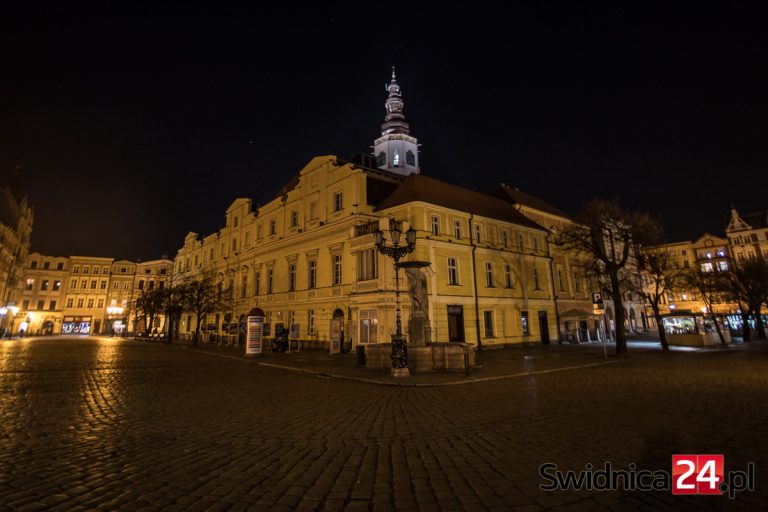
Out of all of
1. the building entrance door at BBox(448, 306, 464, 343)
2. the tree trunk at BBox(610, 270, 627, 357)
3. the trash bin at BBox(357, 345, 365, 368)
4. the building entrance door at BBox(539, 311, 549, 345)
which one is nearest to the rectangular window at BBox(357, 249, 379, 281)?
the building entrance door at BBox(448, 306, 464, 343)

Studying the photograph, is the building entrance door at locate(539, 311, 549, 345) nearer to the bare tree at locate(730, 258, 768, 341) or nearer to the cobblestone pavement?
the bare tree at locate(730, 258, 768, 341)

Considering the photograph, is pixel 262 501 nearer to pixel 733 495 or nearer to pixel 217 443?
pixel 217 443

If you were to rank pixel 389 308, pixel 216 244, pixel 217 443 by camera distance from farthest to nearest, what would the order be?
pixel 216 244 < pixel 389 308 < pixel 217 443

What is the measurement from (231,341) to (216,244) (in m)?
15.8

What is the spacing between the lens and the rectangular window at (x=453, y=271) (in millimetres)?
28688

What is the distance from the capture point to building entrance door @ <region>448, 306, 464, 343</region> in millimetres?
27828

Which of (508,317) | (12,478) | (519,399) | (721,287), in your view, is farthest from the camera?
(721,287)

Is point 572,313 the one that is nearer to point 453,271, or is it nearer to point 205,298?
point 453,271

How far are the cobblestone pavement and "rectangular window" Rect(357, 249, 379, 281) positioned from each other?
49.0ft

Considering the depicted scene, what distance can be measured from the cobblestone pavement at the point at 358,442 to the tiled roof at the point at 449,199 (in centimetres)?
1903

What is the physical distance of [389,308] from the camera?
25.3 m

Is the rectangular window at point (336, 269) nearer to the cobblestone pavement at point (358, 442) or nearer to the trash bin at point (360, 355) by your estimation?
the trash bin at point (360, 355)

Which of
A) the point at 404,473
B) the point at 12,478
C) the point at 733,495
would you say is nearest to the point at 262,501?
the point at 404,473

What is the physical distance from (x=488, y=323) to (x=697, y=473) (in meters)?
26.3
